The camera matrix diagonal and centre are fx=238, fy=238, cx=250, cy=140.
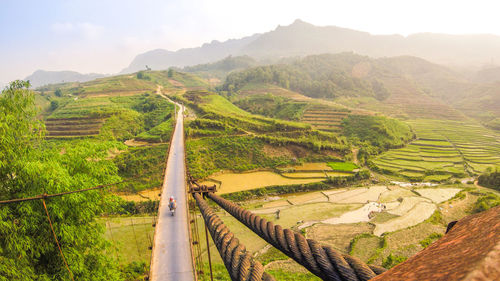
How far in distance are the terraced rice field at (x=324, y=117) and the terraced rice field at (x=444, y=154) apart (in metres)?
10.9

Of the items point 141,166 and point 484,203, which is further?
point 141,166

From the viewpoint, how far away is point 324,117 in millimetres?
→ 46312

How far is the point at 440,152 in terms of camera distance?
1320 inches

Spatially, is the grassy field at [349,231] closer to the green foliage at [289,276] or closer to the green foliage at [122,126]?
the green foliage at [289,276]

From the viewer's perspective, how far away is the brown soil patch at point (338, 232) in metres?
15.6

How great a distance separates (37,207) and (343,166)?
2839 cm

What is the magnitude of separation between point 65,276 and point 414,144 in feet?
143

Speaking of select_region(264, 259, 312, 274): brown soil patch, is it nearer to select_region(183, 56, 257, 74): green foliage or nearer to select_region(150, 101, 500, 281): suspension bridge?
select_region(150, 101, 500, 281): suspension bridge

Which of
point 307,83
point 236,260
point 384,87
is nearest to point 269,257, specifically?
point 236,260

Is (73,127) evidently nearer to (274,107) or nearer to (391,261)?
(274,107)

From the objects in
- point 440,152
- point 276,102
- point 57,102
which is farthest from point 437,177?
point 57,102

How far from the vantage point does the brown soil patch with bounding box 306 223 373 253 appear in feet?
51.3

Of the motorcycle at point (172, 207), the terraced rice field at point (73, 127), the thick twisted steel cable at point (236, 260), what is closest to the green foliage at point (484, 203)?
the motorcycle at point (172, 207)

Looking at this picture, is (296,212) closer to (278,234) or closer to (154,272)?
(154,272)
